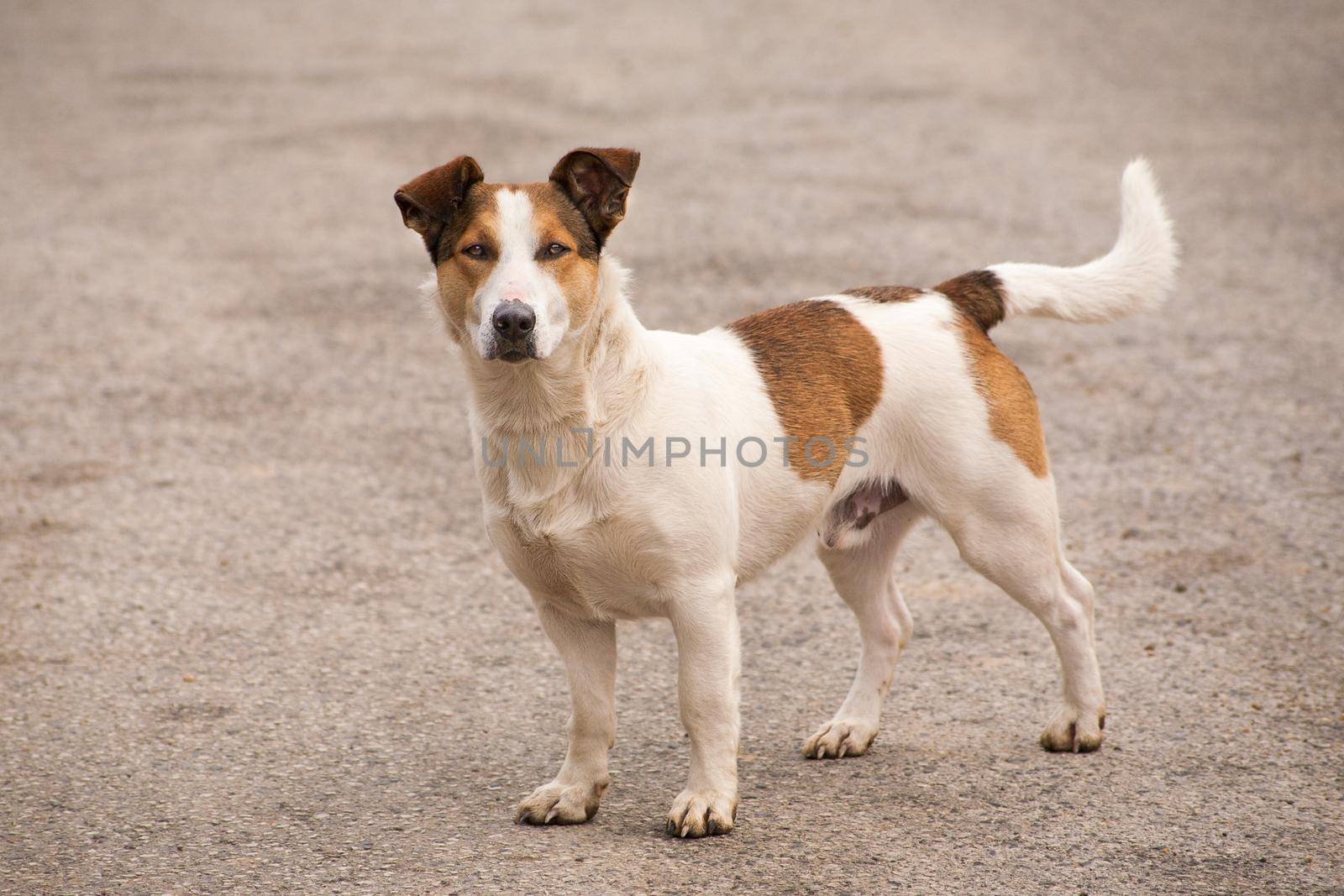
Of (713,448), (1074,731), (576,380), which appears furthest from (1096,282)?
(576,380)

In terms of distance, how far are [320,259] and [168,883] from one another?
7.68 metres

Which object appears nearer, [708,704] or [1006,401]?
[708,704]

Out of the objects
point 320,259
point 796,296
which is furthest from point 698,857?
point 320,259

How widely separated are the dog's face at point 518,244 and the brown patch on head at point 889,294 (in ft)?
3.57

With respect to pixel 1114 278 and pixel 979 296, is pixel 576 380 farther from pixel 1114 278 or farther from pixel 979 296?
pixel 1114 278

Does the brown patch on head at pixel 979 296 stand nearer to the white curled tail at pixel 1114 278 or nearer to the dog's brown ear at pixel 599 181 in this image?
the white curled tail at pixel 1114 278

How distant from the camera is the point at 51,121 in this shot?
15.0 meters

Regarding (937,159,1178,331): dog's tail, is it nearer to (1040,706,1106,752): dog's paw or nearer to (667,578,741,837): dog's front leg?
(1040,706,1106,752): dog's paw

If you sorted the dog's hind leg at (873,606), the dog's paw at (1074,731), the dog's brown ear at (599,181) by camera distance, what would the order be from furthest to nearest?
the dog's hind leg at (873,606), the dog's paw at (1074,731), the dog's brown ear at (599,181)

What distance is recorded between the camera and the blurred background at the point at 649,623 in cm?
431

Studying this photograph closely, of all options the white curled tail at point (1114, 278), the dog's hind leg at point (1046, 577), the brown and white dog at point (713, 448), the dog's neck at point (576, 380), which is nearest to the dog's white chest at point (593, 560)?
the brown and white dog at point (713, 448)

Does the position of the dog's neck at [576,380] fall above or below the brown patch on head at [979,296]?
below

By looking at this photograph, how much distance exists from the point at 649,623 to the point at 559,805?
1.85 meters

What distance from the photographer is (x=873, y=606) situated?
16.5 feet
